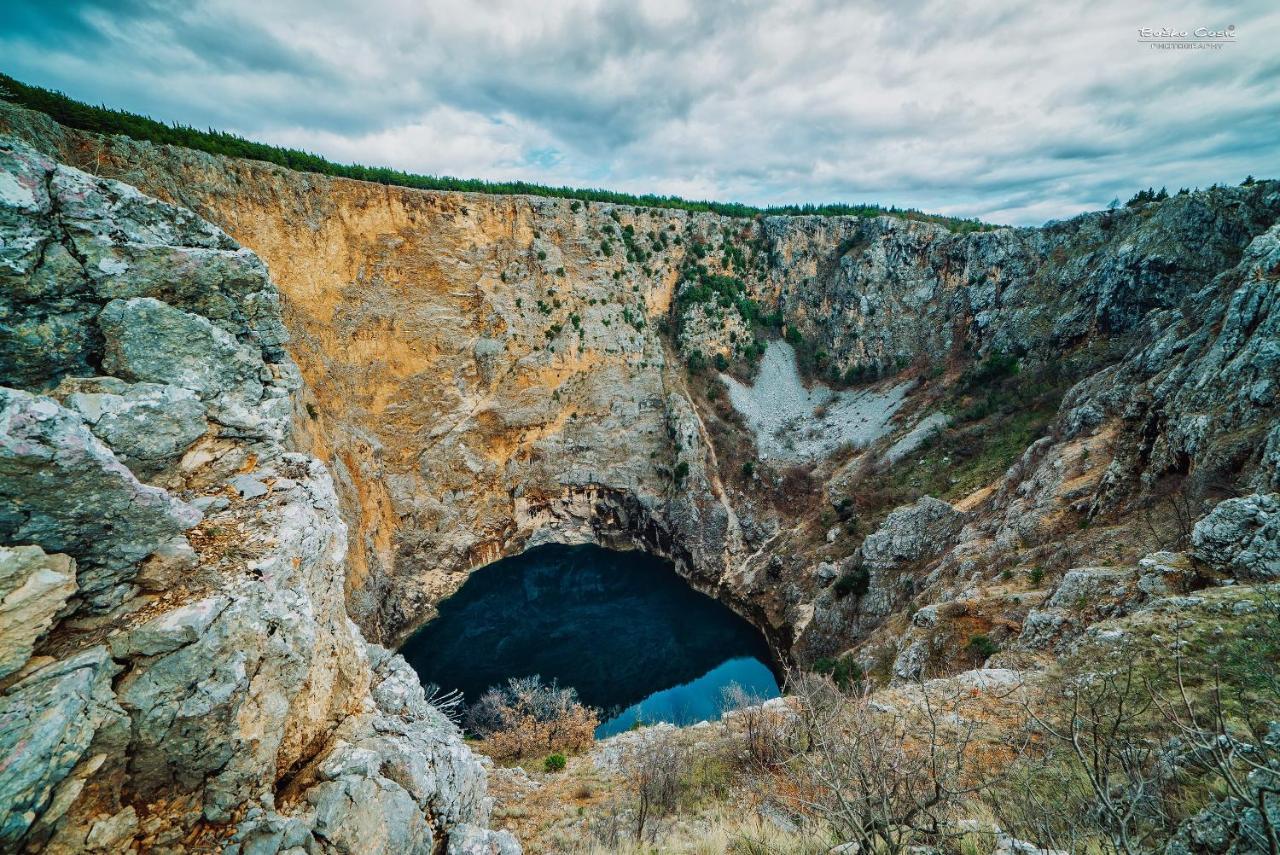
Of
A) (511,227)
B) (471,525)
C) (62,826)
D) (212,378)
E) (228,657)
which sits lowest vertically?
(471,525)

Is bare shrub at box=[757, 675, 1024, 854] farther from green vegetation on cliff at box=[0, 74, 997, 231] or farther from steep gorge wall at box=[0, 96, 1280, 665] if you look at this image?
green vegetation on cliff at box=[0, 74, 997, 231]

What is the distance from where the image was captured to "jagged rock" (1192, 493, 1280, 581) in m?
11.8

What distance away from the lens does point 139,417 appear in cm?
759

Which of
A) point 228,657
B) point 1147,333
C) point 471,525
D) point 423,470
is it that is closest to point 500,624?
point 471,525

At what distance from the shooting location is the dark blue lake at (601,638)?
31359 millimetres

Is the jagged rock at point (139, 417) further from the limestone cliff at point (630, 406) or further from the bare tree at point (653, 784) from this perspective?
the bare tree at point (653, 784)

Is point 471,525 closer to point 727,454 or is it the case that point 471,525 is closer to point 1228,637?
point 727,454

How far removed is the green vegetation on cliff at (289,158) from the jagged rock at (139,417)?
93.0ft

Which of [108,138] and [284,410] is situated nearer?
[284,410]

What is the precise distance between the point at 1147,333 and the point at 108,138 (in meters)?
53.6

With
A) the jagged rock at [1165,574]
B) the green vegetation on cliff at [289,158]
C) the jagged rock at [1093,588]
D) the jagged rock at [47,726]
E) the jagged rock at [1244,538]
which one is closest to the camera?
the jagged rock at [47,726]

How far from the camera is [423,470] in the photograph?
37.7 metres

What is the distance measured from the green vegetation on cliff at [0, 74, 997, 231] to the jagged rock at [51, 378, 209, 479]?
2836 centimetres

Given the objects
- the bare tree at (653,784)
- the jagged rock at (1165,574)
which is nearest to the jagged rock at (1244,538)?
the jagged rock at (1165,574)
